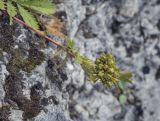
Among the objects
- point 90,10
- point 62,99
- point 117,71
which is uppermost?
point 90,10

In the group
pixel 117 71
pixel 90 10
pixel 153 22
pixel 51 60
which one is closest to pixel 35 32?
pixel 51 60

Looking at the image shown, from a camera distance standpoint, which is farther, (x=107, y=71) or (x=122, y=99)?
(x=122, y=99)

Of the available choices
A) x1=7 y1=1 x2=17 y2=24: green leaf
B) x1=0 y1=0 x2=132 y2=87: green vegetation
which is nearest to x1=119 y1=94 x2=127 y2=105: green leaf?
x1=0 y1=0 x2=132 y2=87: green vegetation

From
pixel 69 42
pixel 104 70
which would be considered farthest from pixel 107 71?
pixel 69 42

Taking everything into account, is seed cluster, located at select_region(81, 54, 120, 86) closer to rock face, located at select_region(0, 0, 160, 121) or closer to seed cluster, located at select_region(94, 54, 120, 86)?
seed cluster, located at select_region(94, 54, 120, 86)

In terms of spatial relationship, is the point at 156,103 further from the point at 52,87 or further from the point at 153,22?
the point at 52,87

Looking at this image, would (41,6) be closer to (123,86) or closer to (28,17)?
(28,17)

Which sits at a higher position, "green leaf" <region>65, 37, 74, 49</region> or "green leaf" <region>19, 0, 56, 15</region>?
"green leaf" <region>19, 0, 56, 15</region>
